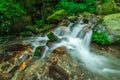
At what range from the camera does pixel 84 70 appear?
4742 mm

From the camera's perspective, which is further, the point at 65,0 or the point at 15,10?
the point at 65,0

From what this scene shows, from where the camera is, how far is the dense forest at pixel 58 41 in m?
4.53

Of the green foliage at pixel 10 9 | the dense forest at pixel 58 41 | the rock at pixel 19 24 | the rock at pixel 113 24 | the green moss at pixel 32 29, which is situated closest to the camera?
the dense forest at pixel 58 41

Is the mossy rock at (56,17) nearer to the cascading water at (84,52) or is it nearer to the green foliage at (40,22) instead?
the green foliage at (40,22)

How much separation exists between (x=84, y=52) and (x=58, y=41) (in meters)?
1.13

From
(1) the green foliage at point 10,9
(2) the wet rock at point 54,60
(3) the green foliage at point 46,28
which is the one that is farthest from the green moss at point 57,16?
(2) the wet rock at point 54,60

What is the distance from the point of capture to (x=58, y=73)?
4.24 m

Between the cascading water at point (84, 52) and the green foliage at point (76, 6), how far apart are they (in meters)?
2.34

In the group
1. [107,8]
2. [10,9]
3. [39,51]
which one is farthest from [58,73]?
[107,8]

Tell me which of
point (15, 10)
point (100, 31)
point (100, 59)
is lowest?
point (100, 59)

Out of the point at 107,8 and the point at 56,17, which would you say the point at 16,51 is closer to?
the point at 56,17

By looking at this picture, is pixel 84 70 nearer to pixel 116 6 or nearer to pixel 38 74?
pixel 38 74

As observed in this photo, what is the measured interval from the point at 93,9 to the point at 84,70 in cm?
596

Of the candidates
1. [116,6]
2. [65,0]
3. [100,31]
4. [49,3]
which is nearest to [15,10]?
[49,3]
